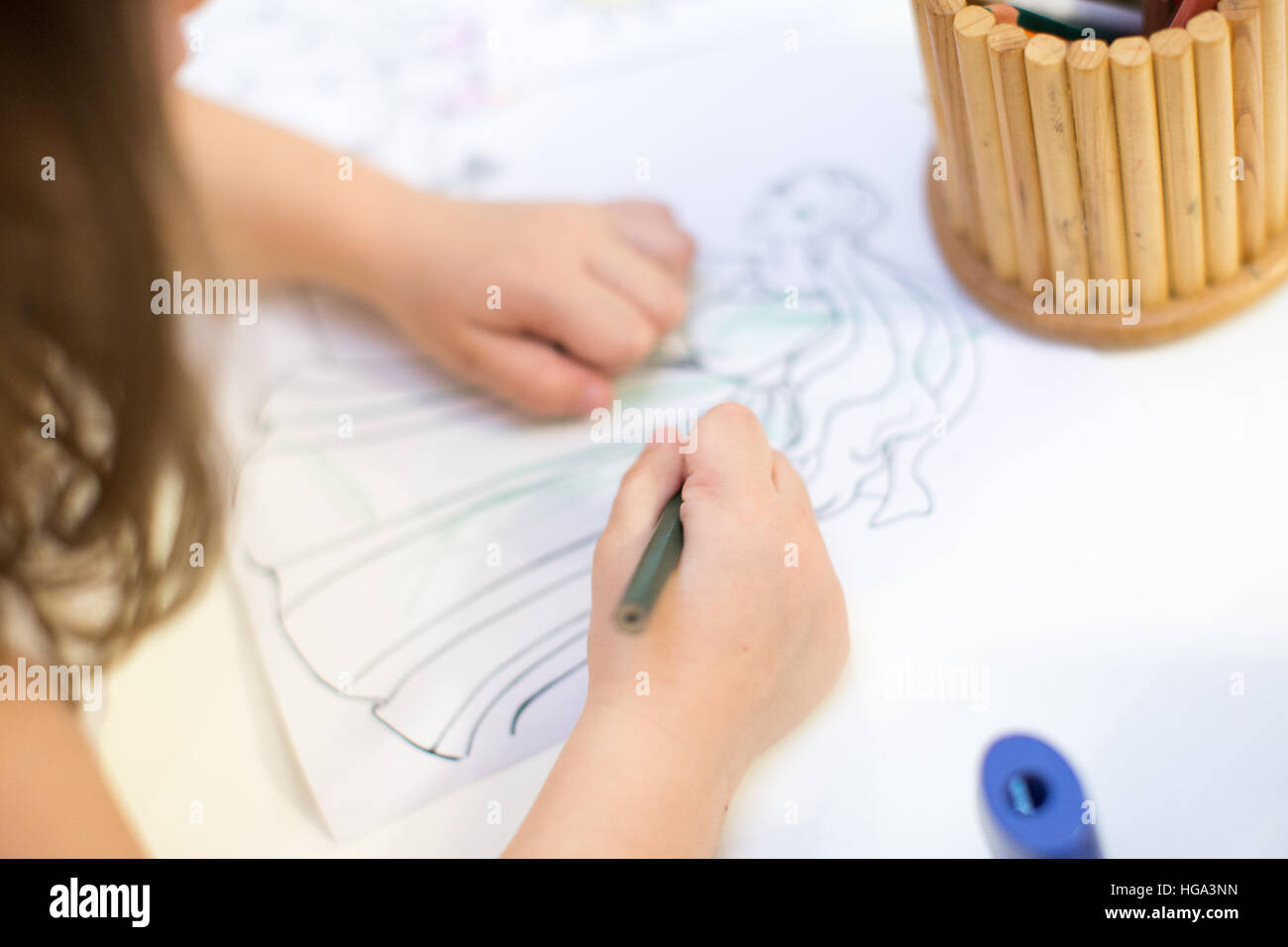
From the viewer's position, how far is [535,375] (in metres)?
0.53

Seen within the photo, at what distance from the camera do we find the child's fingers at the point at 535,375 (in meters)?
0.53

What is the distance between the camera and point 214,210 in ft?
2.02

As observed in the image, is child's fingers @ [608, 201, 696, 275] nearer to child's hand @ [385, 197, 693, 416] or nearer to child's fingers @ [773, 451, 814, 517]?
child's hand @ [385, 197, 693, 416]

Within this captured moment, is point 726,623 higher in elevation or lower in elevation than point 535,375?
lower

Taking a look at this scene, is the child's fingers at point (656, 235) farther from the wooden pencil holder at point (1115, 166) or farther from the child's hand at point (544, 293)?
the wooden pencil holder at point (1115, 166)

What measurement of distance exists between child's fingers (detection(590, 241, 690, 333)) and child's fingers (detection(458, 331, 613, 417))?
0.05 m

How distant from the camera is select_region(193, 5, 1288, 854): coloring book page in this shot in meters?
0.41

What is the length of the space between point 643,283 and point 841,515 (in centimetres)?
17

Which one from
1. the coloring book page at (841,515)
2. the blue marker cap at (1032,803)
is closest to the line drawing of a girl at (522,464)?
the coloring book page at (841,515)

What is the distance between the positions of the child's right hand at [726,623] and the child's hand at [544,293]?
0.39 ft

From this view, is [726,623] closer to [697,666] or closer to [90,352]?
[697,666]

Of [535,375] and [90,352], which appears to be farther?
[535,375]

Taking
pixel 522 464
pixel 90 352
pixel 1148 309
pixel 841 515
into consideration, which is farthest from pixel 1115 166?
pixel 90 352

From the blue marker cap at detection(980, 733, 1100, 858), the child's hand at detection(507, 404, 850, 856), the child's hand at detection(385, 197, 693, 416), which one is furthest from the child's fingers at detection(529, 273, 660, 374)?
the blue marker cap at detection(980, 733, 1100, 858)
